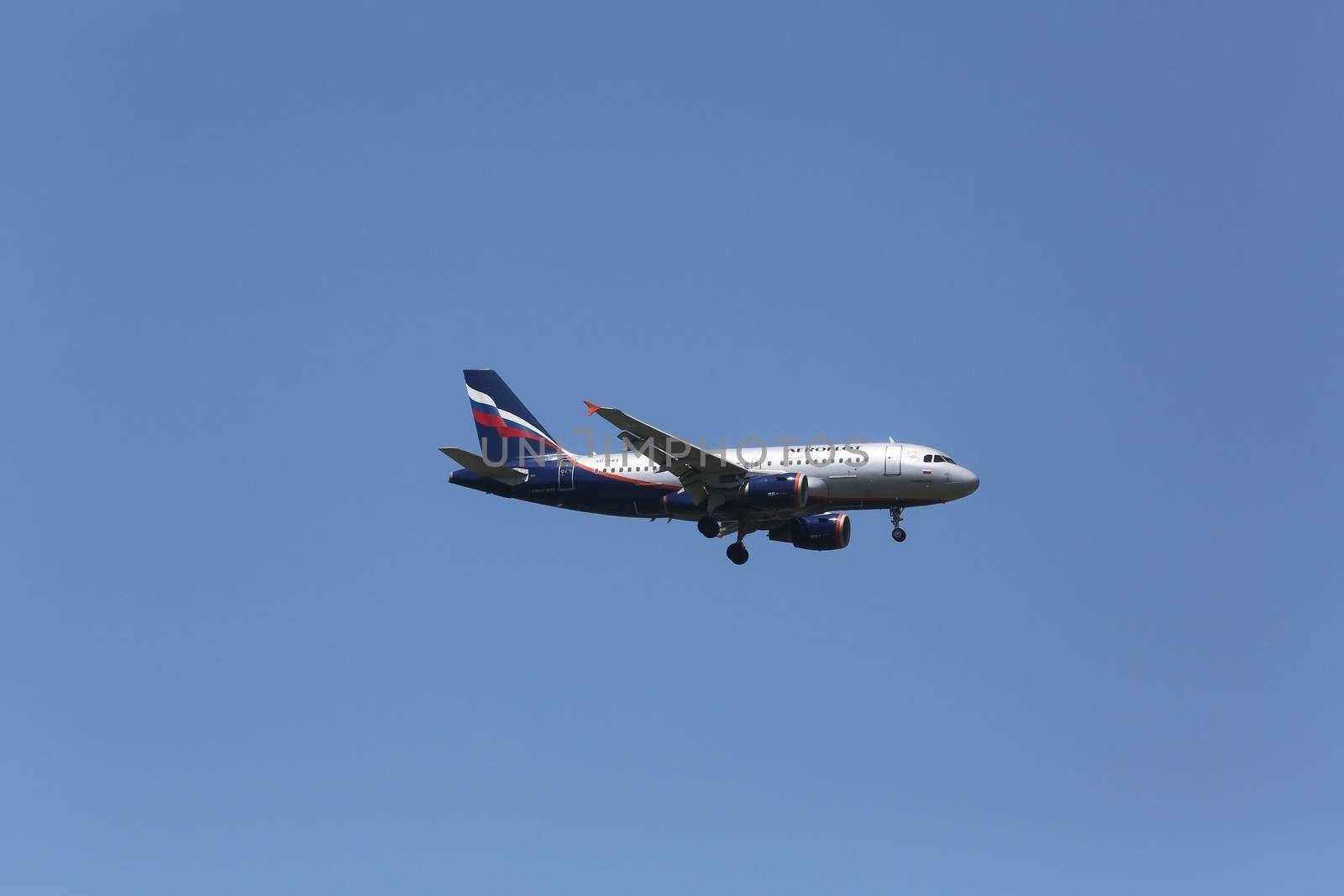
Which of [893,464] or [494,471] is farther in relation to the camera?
[494,471]

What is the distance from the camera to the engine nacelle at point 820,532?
244 feet

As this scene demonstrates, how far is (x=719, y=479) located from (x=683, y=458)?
85.5 inches

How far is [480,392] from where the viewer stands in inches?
3098

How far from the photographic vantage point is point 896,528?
70.2 metres

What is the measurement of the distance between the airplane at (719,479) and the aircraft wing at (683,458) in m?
0.04

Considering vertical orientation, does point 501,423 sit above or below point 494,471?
above

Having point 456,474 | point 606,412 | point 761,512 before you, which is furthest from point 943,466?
point 456,474

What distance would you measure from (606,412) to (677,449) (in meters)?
3.84

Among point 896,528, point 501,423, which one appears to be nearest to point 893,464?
point 896,528

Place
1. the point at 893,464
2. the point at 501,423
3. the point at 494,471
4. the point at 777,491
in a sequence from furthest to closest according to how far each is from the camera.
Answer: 1. the point at 501,423
2. the point at 494,471
3. the point at 893,464
4. the point at 777,491

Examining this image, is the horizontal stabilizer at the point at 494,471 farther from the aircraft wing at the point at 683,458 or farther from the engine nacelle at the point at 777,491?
the engine nacelle at the point at 777,491

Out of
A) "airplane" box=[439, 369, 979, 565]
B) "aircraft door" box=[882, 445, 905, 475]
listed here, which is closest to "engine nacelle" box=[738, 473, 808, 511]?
"airplane" box=[439, 369, 979, 565]

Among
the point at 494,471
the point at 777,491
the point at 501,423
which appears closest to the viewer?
the point at 777,491

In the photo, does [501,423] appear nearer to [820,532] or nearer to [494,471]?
[494,471]
